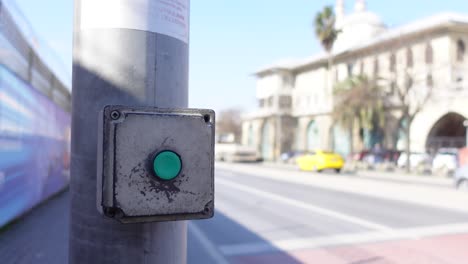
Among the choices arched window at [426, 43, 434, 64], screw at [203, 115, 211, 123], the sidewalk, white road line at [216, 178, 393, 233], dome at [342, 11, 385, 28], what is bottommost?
white road line at [216, 178, 393, 233]

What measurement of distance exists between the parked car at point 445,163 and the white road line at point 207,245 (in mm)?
23857

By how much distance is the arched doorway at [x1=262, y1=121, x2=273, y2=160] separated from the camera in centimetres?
6121

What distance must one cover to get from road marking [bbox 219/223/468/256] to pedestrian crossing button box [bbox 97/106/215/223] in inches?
231

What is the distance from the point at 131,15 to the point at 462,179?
19.1m

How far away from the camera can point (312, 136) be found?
54.7 metres

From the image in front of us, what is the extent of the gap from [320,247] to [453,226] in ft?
12.0

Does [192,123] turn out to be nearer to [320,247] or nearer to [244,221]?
[320,247]

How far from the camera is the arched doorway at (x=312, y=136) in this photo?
175 feet

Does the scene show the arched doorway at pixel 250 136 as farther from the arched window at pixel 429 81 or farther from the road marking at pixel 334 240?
the road marking at pixel 334 240

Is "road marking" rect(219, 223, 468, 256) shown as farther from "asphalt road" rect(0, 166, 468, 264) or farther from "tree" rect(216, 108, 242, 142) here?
"tree" rect(216, 108, 242, 142)

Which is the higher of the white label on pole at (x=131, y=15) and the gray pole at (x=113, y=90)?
the white label on pole at (x=131, y=15)

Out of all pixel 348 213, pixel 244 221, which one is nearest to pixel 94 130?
pixel 244 221

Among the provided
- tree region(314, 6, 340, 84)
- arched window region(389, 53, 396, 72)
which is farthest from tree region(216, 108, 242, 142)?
arched window region(389, 53, 396, 72)

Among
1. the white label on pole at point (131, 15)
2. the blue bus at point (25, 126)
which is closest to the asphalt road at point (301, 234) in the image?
the blue bus at point (25, 126)
